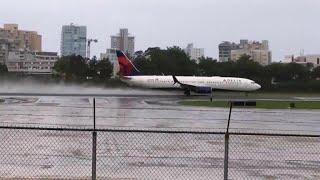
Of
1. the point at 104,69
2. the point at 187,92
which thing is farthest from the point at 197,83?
the point at 104,69

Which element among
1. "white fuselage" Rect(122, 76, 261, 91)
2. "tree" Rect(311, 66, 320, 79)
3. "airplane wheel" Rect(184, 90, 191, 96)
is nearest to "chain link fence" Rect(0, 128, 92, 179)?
"airplane wheel" Rect(184, 90, 191, 96)

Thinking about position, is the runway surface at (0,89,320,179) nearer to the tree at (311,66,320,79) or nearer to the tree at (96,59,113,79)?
the tree at (96,59,113,79)

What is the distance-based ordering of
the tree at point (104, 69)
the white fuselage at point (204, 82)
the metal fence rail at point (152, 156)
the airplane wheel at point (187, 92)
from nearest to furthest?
1. the metal fence rail at point (152, 156)
2. the airplane wheel at point (187, 92)
3. the white fuselage at point (204, 82)
4. the tree at point (104, 69)

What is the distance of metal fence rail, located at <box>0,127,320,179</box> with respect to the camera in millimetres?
11227

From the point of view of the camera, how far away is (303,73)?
123 metres

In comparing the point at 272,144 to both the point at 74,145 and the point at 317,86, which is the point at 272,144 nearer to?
the point at 74,145

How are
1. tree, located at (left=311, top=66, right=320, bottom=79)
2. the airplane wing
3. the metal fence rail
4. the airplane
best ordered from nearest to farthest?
the metal fence rail → the airplane wing → the airplane → tree, located at (left=311, top=66, right=320, bottom=79)

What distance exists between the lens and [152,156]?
538 inches

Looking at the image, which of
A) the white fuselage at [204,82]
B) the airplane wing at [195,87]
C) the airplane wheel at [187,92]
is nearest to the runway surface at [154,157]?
the airplane wheel at [187,92]

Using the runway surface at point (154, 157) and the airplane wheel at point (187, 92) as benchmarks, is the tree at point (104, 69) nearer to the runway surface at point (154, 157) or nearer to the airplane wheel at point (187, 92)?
the airplane wheel at point (187, 92)

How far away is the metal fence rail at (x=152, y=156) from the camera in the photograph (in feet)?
36.8

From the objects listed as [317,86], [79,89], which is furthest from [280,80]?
[79,89]

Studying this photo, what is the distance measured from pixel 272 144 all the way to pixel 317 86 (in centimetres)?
8810

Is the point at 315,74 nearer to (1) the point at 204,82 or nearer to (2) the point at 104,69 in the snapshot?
(2) the point at 104,69
